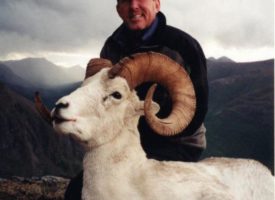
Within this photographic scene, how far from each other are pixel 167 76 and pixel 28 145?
122 meters

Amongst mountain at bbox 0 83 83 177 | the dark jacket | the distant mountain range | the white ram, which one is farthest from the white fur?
mountain at bbox 0 83 83 177

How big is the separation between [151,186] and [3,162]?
108 meters

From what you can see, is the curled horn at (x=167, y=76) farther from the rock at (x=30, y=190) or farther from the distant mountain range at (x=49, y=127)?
the distant mountain range at (x=49, y=127)

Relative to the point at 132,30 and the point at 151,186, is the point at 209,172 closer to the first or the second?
the point at 151,186

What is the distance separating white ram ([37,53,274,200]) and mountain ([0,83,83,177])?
10105 cm

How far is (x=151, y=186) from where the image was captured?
6801 mm

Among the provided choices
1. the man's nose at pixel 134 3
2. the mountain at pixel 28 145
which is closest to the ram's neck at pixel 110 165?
the man's nose at pixel 134 3

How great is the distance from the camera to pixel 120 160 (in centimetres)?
702

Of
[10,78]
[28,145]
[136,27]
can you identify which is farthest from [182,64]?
[10,78]

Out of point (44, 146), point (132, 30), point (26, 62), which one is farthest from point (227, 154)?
point (132, 30)

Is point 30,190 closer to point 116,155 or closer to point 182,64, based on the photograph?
point 182,64

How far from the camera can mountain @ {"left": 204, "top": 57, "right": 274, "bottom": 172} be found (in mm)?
91800

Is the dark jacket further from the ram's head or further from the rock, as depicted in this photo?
the rock

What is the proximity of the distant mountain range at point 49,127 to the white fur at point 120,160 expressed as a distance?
82543 mm
